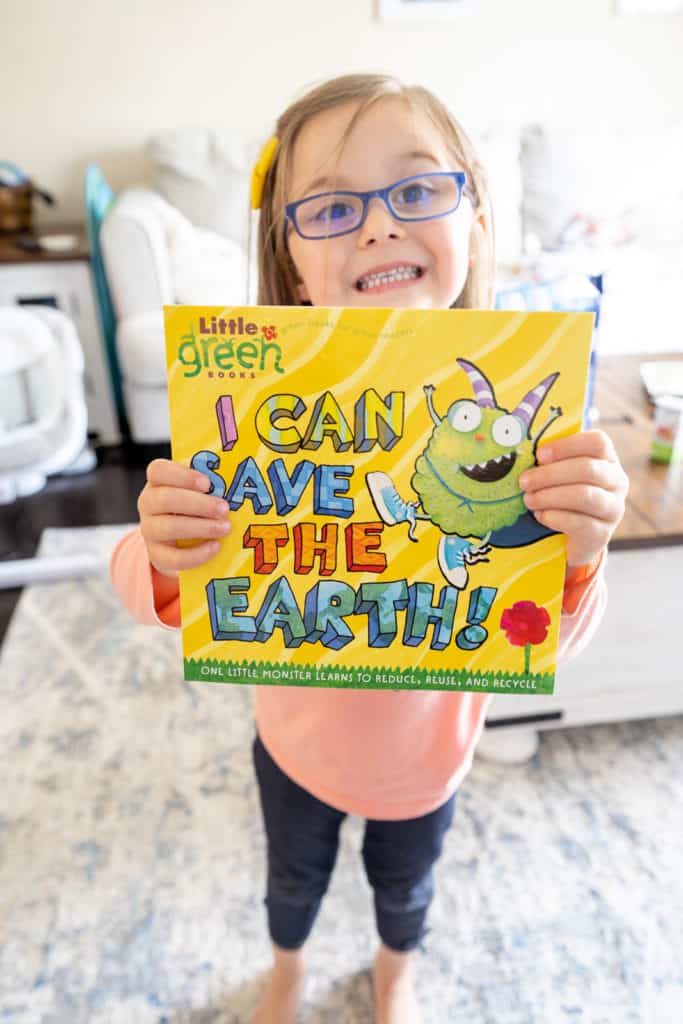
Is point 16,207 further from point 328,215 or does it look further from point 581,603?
point 581,603

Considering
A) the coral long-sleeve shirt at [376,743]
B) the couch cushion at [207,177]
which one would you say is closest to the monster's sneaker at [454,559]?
the coral long-sleeve shirt at [376,743]

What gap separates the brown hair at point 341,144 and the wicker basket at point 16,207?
2.24 meters

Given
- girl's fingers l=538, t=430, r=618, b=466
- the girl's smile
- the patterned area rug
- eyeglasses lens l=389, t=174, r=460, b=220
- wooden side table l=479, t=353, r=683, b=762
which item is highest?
eyeglasses lens l=389, t=174, r=460, b=220

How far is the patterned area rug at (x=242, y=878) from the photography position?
100 centimetres

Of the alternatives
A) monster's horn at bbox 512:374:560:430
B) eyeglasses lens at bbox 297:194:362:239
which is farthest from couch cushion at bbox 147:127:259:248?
monster's horn at bbox 512:374:560:430

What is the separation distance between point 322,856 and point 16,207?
8.35ft

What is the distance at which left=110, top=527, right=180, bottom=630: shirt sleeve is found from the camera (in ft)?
2.13

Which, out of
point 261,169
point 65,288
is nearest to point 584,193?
point 65,288

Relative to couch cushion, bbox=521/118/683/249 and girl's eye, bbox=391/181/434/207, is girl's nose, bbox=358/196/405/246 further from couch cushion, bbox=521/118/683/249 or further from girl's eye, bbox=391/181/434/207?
couch cushion, bbox=521/118/683/249

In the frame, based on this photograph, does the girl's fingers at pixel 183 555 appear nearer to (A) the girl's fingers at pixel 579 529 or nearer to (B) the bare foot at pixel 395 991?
(A) the girl's fingers at pixel 579 529

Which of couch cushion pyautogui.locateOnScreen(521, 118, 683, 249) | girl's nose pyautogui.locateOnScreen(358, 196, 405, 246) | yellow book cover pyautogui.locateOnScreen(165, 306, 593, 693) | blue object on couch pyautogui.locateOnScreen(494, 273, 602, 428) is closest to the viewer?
yellow book cover pyautogui.locateOnScreen(165, 306, 593, 693)

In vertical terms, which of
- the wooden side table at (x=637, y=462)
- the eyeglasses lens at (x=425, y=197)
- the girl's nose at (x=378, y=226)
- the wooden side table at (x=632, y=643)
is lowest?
the wooden side table at (x=632, y=643)

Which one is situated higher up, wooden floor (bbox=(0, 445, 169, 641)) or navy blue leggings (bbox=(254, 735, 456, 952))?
navy blue leggings (bbox=(254, 735, 456, 952))

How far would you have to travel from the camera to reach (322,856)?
852 millimetres
